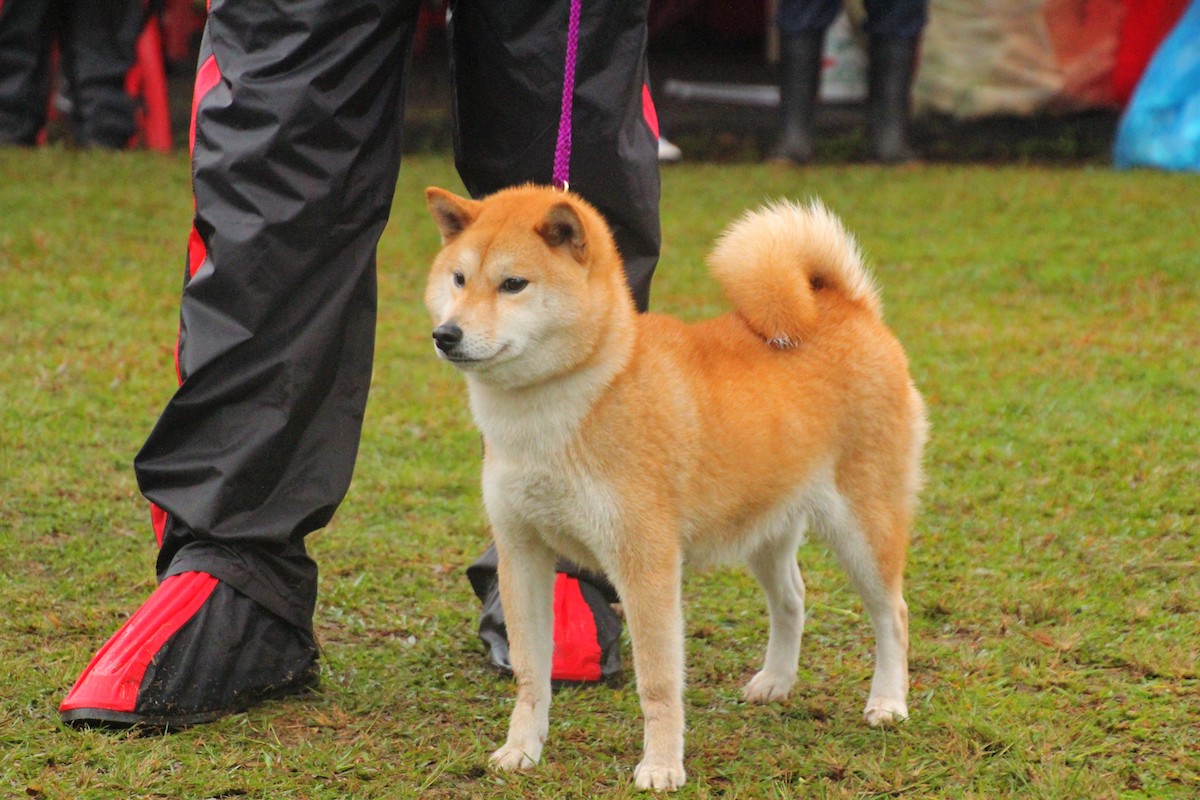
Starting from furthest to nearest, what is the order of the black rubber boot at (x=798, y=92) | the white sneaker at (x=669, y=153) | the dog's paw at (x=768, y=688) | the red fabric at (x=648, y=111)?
the white sneaker at (x=669, y=153), the black rubber boot at (x=798, y=92), the red fabric at (x=648, y=111), the dog's paw at (x=768, y=688)

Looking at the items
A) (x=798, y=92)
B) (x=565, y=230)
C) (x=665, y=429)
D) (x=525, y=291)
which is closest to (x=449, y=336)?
(x=525, y=291)

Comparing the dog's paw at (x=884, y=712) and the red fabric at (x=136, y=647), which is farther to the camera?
the dog's paw at (x=884, y=712)

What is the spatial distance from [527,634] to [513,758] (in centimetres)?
19

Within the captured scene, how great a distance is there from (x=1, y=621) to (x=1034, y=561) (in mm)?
2111

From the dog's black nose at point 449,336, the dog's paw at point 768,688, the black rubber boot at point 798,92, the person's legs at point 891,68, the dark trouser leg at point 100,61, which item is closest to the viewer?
the dog's black nose at point 449,336

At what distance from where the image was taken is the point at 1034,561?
3076 mm

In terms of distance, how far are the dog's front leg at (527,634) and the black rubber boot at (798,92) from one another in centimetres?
544

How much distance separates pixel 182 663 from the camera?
2285 millimetres

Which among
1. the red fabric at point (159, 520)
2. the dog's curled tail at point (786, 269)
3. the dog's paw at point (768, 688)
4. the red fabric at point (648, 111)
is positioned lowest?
the dog's paw at point (768, 688)

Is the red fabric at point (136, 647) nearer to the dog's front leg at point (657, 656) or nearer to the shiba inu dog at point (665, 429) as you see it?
the shiba inu dog at point (665, 429)

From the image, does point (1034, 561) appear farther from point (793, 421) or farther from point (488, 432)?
point (488, 432)

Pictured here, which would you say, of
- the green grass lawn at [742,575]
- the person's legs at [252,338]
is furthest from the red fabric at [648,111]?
the green grass lawn at [742,575]

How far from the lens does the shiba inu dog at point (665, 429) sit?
2.13 meters

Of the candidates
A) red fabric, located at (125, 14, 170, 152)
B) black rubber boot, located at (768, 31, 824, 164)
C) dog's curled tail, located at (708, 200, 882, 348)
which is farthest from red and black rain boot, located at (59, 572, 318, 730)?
red fabric, located at (125, 14, 170, 152)
